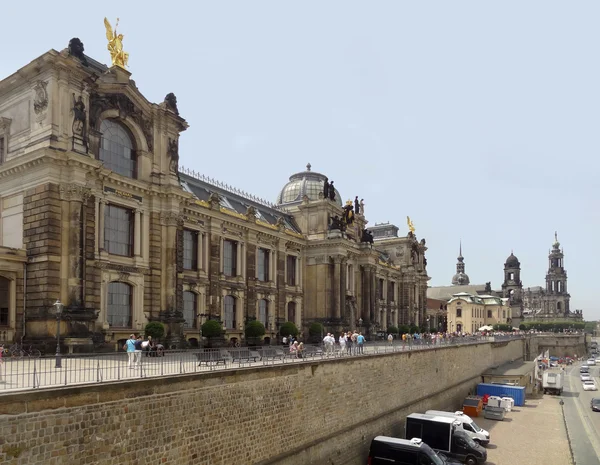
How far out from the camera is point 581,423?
151 ft

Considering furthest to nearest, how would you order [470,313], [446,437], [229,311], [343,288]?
[470,313] → [343,288] → [229,311] → [446,437]

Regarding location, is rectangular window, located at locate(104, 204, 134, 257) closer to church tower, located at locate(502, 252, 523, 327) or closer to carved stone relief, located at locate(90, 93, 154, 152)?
carved stone relief, located at locate(90, 93, 154, 152)

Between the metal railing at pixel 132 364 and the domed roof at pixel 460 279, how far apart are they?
138m

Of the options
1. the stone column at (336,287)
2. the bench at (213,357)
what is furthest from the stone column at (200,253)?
the bench at (213,357)

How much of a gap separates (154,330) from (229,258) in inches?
561

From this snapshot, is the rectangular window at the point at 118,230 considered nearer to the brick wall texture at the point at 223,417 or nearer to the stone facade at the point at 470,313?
the brick wall texture at the point at 223,417

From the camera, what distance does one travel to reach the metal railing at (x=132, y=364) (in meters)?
15.5

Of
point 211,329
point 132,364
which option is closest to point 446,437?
point 211,329

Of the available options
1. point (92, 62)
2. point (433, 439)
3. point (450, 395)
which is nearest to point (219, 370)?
point (433, 439)

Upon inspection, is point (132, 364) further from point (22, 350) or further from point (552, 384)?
point (552, 384)

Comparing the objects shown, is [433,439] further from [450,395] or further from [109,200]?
[109,200]

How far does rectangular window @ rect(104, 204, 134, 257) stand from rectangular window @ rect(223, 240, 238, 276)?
11.6 metres

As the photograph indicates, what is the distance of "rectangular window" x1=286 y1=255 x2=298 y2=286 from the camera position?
5368cm

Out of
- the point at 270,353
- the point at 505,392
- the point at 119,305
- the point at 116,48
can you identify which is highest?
the point at 116,48
